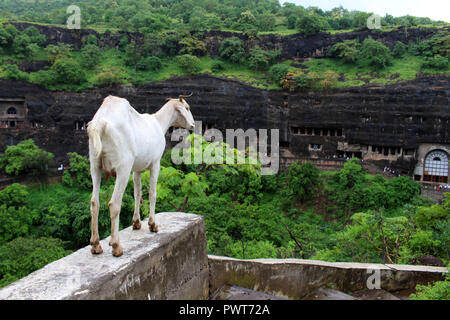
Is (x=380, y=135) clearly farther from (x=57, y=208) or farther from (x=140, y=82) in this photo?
(x=57, y=208)

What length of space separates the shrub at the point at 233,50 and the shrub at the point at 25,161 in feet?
67.6

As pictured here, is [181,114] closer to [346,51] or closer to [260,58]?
[260,58]

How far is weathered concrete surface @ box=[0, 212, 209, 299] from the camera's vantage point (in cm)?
291

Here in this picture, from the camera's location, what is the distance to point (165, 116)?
4.99 meters

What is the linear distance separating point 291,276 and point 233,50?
3490cm

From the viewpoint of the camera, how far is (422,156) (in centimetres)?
2769

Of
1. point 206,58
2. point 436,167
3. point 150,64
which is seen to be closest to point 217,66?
point 206,58

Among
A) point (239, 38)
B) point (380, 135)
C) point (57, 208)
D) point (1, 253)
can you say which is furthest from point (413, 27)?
point (1, 253)

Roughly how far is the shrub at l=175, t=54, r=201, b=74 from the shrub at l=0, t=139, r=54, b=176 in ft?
50.7

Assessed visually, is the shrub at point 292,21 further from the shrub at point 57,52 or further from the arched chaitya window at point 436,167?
the shrub at point 57,52

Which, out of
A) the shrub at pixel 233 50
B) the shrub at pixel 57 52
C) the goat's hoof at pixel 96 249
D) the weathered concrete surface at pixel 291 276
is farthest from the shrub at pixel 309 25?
the goat's hoof at pixel 96 249

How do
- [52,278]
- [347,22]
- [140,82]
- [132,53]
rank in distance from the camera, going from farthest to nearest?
1. [347,22]
2. [132,53]
3. [140,82]
4. [52,278]

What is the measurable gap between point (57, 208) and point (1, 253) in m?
6.85

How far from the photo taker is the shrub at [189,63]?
34.6m
